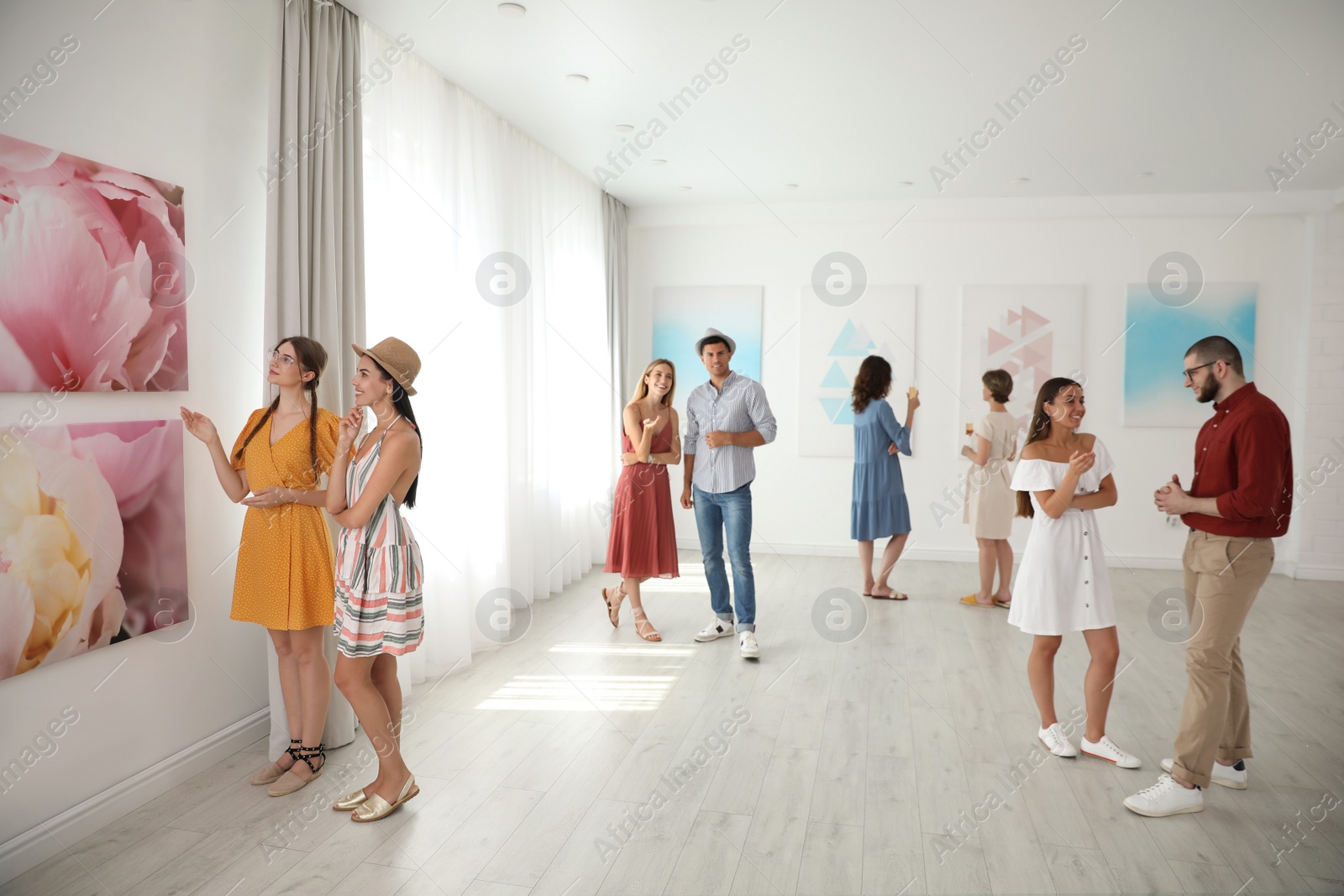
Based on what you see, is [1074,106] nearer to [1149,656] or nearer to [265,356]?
[1149,656]

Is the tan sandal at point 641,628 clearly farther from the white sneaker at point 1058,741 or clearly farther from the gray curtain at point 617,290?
the gray curtain at point 617,290

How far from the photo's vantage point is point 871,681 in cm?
418

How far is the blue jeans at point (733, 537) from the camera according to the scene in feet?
15.1

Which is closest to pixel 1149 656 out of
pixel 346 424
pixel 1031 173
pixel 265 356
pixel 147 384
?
pixel 1031 173

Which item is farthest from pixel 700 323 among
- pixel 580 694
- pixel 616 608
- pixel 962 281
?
pixel 580 694

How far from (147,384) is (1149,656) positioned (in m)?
4.86

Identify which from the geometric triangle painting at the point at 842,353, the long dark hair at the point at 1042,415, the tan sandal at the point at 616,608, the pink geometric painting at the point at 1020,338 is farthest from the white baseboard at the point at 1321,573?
the tan sandal at the point at 616,608

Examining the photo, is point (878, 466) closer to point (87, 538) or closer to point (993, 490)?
point (993, 490)

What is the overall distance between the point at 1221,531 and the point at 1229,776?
3.16 ft

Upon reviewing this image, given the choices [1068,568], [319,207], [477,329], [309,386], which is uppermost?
[319,207]

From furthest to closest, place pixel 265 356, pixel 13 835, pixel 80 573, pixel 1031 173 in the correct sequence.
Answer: pixel 1031 173
pixel 265 356
pixel 80 573
pixel 13 835

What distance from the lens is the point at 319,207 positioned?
336 centimetres

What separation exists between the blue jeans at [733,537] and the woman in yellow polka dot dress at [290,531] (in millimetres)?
2130

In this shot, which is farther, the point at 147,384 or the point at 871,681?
the point at 871,681
